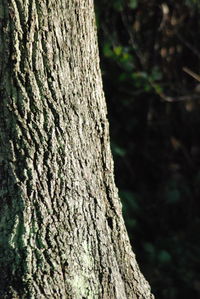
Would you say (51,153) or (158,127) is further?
(158,127)

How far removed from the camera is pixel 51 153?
256 centimetres

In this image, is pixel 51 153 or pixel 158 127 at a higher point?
pixel 158 127

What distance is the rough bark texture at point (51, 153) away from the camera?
8.00 feet

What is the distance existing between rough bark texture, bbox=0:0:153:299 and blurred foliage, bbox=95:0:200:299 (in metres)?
2.52

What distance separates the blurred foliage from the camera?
537 cm

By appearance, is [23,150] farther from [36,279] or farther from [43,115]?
[36,279]

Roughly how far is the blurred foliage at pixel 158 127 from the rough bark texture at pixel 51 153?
252cm

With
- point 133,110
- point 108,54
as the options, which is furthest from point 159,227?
point 108,54

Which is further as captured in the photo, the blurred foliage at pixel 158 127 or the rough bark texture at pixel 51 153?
the blurred foliage at pixel 158 127

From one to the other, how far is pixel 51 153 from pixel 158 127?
3496mm

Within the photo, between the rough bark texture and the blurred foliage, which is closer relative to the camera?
the rough bark texture

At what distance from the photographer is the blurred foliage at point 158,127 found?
537 centimetres

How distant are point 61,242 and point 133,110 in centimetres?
344

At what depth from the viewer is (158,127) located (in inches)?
234
